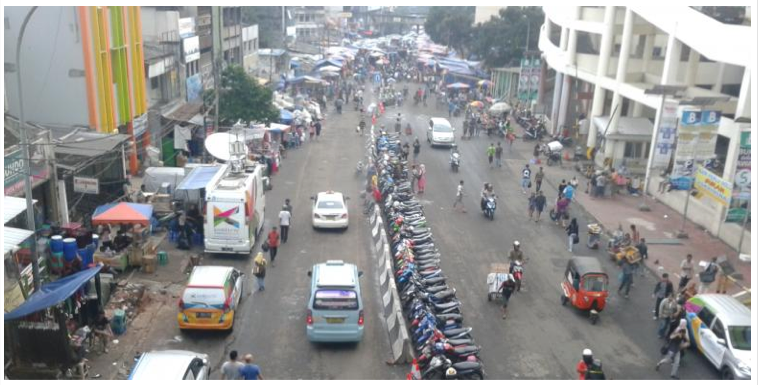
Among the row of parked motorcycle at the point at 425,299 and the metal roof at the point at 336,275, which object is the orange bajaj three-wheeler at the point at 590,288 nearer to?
the row of parked motorcycle at the point at 425,299

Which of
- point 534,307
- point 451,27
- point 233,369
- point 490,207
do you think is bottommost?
point 534,307

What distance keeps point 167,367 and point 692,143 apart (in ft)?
67.4

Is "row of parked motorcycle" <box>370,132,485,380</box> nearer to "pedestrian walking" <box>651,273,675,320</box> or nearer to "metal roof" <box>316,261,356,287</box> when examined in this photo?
A: "metal roof" <box>316,261,356,287</box>

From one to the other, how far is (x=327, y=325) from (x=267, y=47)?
204ft

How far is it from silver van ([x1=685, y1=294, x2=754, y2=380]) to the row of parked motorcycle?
16.7ft

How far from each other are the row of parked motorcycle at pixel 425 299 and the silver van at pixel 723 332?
16.7 feet

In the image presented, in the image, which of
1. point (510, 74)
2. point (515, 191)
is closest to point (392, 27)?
point (510, 74)

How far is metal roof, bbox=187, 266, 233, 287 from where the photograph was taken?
15.4m

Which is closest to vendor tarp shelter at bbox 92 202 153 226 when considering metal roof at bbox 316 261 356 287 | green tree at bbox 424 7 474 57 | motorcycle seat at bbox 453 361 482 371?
metal roof at bbox 316 261 356 287

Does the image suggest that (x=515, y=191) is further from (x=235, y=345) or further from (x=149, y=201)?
(x=235, y=345)

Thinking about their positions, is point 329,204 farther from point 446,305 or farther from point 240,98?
point 240,98

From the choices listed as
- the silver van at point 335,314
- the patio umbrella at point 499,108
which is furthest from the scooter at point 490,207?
the patio umbrella at point 499,108

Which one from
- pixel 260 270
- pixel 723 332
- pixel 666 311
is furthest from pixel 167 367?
pixel 666 311

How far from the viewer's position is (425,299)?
53.7ft
